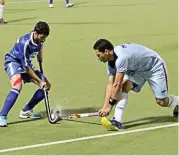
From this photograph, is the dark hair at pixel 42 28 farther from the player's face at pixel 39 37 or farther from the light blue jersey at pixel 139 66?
the light blue jersey at pixel 139 66

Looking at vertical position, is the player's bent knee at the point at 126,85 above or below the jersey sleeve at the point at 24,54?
below

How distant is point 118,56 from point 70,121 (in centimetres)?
144

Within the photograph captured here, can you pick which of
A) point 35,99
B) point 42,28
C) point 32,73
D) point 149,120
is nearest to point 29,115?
point 35,99

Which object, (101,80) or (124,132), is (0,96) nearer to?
(101,80)

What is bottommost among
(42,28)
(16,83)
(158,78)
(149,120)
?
(149,120)

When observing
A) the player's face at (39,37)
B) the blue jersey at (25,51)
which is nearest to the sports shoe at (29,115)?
the blue jersey at (25,51)

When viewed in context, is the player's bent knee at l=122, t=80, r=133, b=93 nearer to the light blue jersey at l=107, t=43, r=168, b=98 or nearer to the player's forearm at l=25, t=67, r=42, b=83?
the light blue jersey at l=107, t=43, r=168, b=98

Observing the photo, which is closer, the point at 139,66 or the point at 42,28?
the point at 139,66

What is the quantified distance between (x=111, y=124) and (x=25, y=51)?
1.52 metres

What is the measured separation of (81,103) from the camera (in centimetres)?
915

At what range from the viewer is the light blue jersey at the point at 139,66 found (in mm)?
7152

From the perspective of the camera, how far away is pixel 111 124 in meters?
7.41

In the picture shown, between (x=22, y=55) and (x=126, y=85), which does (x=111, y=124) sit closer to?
(x=126, y=85)

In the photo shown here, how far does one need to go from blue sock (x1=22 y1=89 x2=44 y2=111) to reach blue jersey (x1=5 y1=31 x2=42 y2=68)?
54 centimetres
